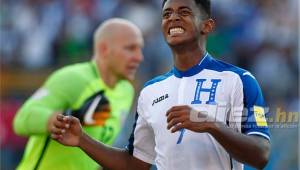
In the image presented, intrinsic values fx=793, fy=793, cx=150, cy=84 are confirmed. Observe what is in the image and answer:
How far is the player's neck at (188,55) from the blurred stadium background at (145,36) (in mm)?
6266

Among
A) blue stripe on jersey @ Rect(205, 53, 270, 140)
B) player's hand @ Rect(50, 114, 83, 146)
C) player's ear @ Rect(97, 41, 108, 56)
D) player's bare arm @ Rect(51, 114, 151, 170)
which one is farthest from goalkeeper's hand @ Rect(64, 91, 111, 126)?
blue stripe on jersey @ Rect(205, 53, 270, 140)

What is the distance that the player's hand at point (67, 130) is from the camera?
15.8 feet

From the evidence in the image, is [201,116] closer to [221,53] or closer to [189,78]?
[189,78]

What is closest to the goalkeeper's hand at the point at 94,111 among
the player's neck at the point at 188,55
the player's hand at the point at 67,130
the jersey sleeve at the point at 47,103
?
the jersey sleeve at the point at 47,103

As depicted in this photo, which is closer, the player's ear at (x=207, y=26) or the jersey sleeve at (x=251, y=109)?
the jersey sleeve at (x=251, y=109)

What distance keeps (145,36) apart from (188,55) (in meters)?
8.08

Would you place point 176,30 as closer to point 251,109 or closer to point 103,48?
point 251,109

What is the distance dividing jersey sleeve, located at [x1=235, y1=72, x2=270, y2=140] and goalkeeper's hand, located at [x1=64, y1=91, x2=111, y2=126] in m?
2.46

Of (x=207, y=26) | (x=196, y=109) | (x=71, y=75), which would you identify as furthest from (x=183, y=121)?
(x=71, y=75)

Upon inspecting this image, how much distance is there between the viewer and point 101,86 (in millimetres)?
7137

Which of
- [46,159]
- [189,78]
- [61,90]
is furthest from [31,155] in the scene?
[189,78]

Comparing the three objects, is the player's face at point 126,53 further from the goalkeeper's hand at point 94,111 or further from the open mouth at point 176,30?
the open mouth at point 176,30

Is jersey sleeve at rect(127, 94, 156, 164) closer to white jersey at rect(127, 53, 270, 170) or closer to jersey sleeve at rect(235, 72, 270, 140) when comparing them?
white jersey at rect(127, 53, 270, 170)

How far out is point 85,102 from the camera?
6.88m
